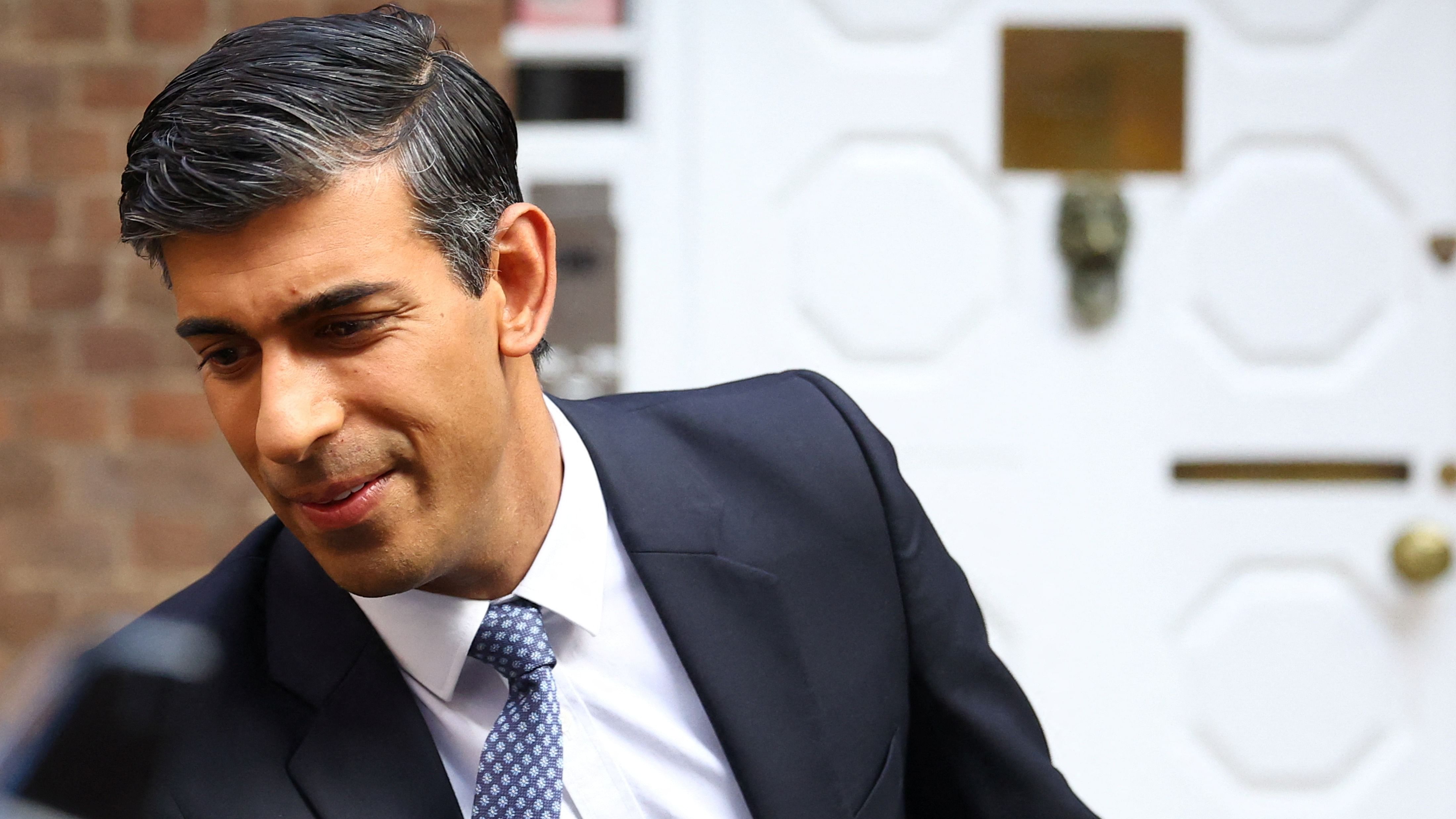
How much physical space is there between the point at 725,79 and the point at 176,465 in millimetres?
1277

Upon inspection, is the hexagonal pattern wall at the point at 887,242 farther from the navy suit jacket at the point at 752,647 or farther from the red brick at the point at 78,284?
the red brick at the point at 78,284

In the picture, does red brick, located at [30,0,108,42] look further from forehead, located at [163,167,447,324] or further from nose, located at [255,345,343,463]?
nose, located at [255,345,343,463]

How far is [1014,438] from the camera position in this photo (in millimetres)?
2508

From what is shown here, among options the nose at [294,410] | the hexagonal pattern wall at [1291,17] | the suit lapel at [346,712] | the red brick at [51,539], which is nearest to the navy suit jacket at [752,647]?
the suit lapel at [346,712]

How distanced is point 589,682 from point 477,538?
232 millimetres

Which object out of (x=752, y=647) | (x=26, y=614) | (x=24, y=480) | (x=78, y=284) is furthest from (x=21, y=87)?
(x=752, y=647)

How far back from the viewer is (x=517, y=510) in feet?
4.28

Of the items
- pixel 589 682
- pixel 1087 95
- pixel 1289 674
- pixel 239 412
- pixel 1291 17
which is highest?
pixel 1291 17

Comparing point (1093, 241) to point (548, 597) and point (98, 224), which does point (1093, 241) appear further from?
point (98, 224)

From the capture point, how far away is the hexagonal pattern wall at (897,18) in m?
2.47

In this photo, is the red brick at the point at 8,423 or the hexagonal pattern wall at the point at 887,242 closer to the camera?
the red brick at the point at 8,423

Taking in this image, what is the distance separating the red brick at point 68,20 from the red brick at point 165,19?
62mm

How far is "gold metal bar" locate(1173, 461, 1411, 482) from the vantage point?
2520 millimetres

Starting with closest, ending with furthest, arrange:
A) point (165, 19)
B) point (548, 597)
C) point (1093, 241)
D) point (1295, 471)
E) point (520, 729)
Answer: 1. point (520, 729)
2. point (548, 597)
3. point (165, 19)
4. point (1093, 241)
5. point (1295, 471)
